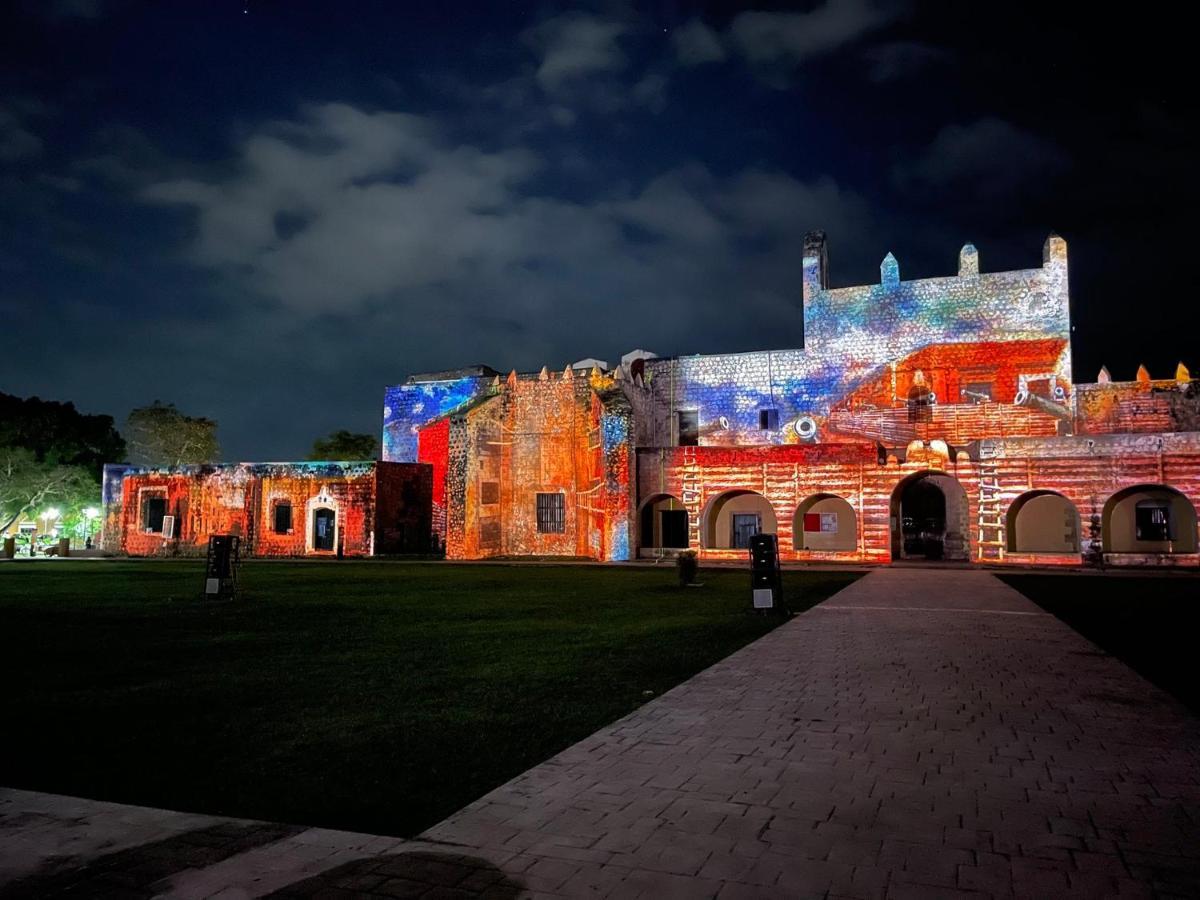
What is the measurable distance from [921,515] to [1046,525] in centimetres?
442

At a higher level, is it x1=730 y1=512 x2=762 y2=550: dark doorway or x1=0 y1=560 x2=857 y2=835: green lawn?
x1=730 y1=512 x2=762 y2=550: dark doorway

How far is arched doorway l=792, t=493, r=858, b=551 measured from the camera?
29.9 meters

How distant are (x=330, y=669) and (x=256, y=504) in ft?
94.1

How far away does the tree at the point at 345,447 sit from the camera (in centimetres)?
5503

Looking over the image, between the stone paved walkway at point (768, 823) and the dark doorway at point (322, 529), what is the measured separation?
95.4 feet

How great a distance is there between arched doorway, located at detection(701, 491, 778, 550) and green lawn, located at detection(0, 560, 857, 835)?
1520 centimetres

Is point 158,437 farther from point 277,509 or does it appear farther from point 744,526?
point 744,526

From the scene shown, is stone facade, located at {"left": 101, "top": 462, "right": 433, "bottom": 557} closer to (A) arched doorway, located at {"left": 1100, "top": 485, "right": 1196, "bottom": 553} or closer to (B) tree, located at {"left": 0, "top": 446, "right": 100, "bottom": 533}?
(B) tree, located at {"left": 0, "top": 446, "right": 100, "bottom": 533}

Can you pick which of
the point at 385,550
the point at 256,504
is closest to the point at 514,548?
the point at 385,550

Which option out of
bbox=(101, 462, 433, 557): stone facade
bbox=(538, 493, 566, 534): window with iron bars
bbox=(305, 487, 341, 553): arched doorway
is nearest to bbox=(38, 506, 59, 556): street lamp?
bbox=(101, 462, 433, 557): stone facade

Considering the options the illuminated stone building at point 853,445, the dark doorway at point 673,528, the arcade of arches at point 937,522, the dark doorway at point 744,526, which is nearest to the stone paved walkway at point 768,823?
the illuminated stone building at point 853,445

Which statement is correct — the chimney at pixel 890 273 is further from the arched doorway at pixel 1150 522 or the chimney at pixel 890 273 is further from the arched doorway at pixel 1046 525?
A: the arched doorway at pixel 1150 522

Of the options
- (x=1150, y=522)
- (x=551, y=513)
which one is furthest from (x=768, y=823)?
(x=1150, y=522)

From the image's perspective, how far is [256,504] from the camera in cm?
3400
